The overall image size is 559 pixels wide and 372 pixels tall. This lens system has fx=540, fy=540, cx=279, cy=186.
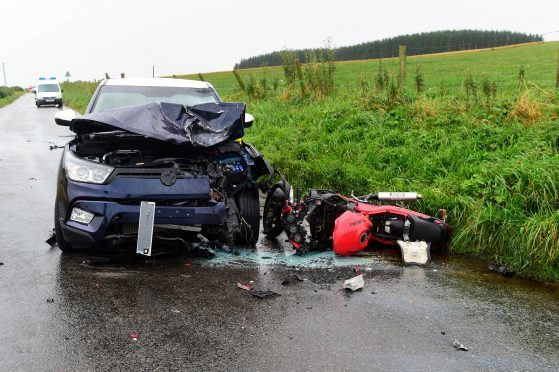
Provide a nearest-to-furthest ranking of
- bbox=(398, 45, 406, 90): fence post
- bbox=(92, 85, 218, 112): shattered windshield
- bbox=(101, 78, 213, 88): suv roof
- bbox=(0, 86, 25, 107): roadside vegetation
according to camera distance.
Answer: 1. bbox=(92, 85, 218, 112): shattered windshield
2. bbox=(101, 78, 213, 88): suv roof
3. bbox=(398, 45, 406, 90): fence post
4. bbox=(0, 86, 25, 107): roadside vegetation

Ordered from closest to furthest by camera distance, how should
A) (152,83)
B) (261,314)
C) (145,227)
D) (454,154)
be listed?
1. (261,314)
2. (145,227)
3. (152,83)
4. (454,154)

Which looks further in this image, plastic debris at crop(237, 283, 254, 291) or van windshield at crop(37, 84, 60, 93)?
van windshield at crop(37, 84, 60, 93)

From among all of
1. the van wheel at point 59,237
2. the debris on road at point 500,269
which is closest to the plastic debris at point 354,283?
the debris on road at point 500,269

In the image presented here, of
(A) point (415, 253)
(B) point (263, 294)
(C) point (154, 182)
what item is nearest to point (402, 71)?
(A) point (415, 253)

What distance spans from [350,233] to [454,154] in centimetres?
301

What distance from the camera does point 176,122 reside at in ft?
17.8

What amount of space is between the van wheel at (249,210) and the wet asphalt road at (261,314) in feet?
0.65

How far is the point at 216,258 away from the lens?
212 inches

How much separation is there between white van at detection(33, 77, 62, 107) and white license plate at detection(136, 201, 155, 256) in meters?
36.2

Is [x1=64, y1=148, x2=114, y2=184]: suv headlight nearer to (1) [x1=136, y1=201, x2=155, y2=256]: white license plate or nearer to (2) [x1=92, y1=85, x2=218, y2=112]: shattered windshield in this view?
(1) [x1=136, y1=201, x2=155, y2=256]: white license plate

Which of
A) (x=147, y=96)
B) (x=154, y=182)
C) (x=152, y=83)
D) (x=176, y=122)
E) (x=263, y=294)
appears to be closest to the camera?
(x=263, y=294)

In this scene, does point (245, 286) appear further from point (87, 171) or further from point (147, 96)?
point (147, 96)

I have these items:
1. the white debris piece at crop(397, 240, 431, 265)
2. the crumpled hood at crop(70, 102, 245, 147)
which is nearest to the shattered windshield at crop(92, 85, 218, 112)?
the crumpled hood at crop(70, 102, 245, 147)

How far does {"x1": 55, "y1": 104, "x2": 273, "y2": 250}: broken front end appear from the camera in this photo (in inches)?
189
